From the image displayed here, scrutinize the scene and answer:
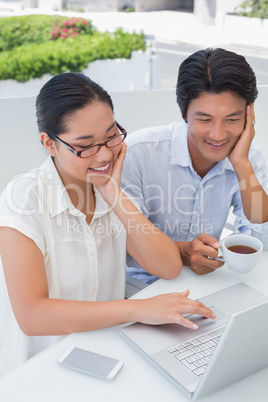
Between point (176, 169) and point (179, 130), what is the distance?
0.16 metres

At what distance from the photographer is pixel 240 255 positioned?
4.87 feet

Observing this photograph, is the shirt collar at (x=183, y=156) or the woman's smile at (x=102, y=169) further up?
the woman's smile at (x=102, y=169)

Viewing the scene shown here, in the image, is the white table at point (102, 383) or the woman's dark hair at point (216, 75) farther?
the woman's dark hair at point (216, 75)

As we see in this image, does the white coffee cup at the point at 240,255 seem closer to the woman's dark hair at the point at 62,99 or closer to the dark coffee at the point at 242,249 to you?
the dark coffee at the point at 242,249

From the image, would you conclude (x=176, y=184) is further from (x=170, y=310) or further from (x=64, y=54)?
(x=64, y=54)

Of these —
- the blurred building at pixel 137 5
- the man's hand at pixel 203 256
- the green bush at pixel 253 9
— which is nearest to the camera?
the man's hand at pixel 203 256

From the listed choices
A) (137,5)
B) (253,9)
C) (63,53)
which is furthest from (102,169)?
(137,5)

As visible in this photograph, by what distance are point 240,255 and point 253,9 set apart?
8.99 m

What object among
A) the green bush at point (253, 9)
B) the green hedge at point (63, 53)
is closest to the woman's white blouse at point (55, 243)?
the green hedge at point (63, 53)

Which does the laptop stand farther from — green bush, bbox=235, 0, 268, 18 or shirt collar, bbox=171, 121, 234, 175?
green bush, bbox=235, 0, 268, 18

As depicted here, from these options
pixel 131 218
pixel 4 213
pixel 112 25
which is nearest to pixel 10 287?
pixel 4 213

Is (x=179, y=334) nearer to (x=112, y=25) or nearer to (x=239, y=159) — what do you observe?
(x=239, y=159)

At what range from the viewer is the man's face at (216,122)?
1.72 metres

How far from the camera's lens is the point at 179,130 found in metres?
1.98
